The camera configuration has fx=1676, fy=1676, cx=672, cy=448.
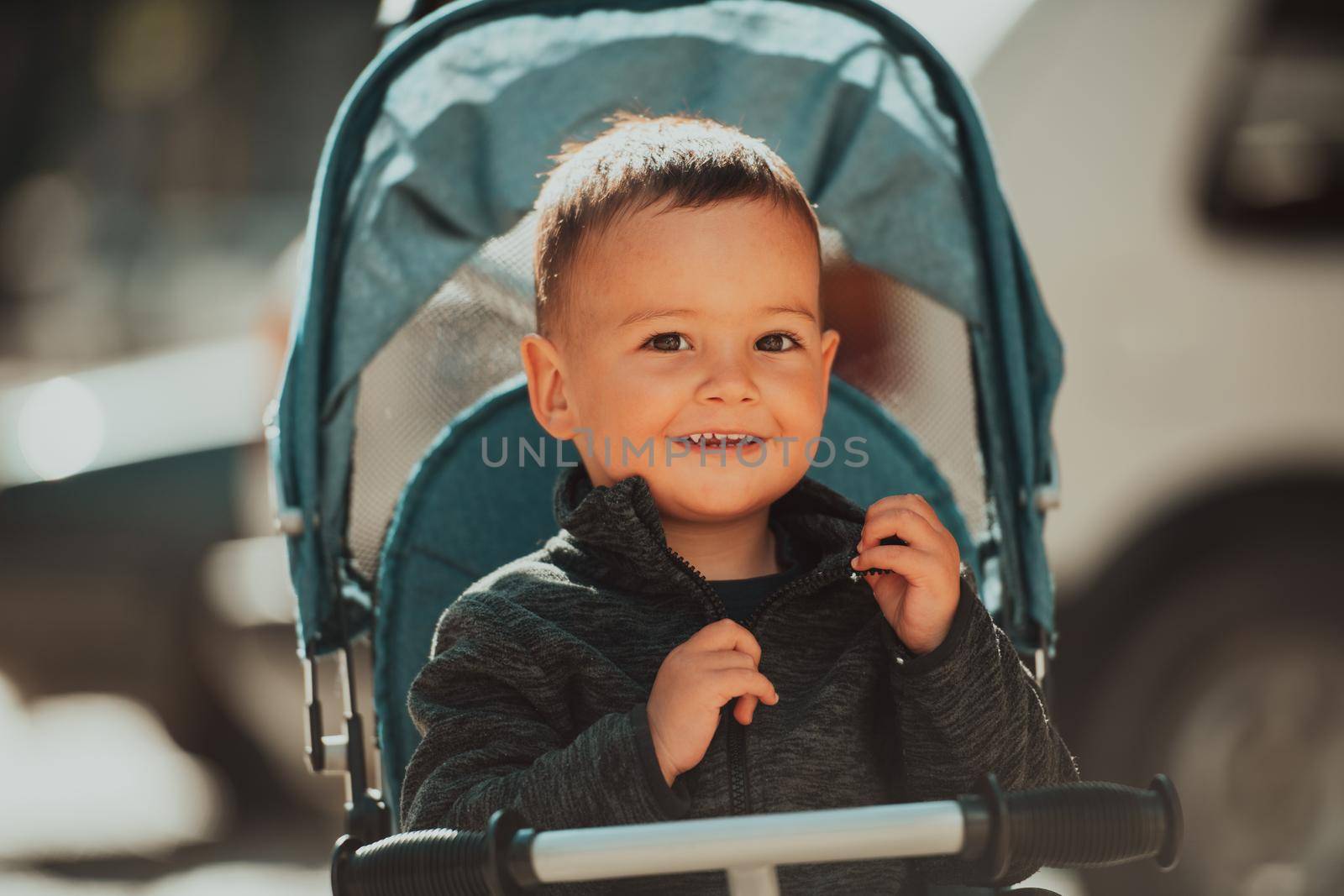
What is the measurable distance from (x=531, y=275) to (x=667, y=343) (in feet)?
2.03

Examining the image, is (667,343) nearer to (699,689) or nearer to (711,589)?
(711,589)

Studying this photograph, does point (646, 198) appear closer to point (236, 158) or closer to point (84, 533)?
point (84, 533)

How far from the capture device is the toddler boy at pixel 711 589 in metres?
1.75

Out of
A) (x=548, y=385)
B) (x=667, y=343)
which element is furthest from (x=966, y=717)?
(x=548, y=385)

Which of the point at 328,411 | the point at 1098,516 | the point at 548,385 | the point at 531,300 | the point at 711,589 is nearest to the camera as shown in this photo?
the point at 711,589

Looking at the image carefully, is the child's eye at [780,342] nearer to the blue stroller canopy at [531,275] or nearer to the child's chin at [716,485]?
the child's chin at [716,485]

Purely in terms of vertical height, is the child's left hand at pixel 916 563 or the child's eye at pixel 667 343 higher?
the child's eye at pixel 667 343

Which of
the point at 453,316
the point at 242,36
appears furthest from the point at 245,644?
the point at 242,36

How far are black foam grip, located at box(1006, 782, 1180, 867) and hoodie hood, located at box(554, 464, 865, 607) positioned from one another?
1.48ft

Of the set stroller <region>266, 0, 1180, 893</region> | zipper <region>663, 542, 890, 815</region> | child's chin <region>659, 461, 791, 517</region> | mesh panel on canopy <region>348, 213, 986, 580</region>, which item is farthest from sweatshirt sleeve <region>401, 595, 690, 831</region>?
mesh panel on canopy <region>348, 213, 986, 580</region>

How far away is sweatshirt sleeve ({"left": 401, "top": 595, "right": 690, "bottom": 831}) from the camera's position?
1.63 meters

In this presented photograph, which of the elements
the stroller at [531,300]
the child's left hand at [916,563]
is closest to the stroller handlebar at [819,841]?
the child's left hand at [916,563]

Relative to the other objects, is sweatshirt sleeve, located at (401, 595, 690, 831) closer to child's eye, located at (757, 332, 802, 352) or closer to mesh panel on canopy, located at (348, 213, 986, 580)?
child's eye, located at (757, 332, 802, 352)

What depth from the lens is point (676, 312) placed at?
187 centimetres
